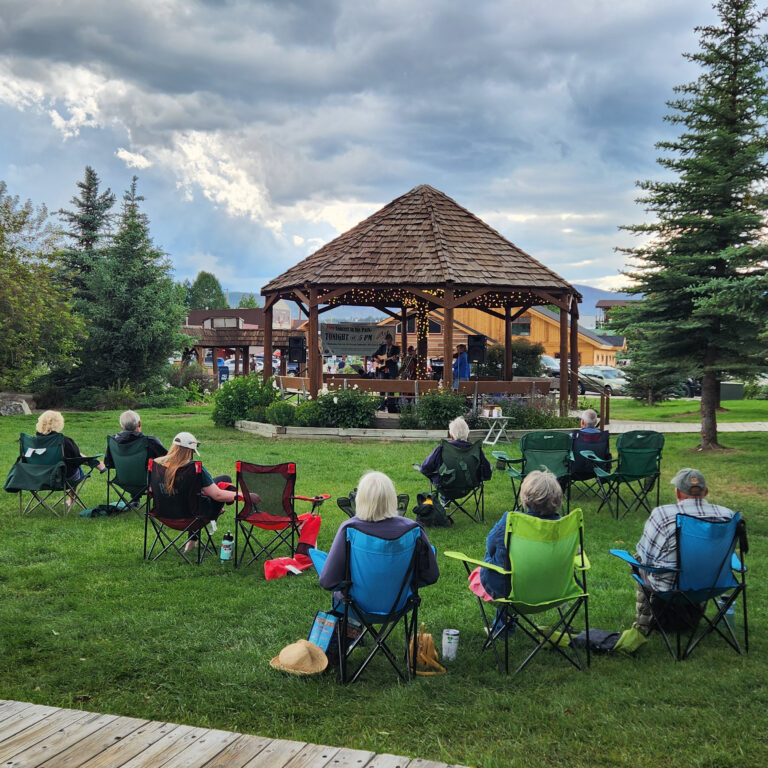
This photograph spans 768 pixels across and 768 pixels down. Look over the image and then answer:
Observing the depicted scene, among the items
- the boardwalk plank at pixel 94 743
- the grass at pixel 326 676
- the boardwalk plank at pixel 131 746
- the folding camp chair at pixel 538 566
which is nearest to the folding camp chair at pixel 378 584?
the grass at pixel 326 676

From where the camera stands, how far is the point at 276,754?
3336 mm

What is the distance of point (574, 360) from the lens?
20672mm

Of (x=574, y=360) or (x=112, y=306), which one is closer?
(x=574, y=360)

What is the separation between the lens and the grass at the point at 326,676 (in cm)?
366

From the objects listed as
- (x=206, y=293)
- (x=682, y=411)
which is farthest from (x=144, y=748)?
(x=206, y=293)

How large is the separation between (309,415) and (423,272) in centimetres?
434

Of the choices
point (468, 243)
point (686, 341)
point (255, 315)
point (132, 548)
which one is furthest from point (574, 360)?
point (255, 315)

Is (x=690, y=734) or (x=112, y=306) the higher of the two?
(x=112, y=306)

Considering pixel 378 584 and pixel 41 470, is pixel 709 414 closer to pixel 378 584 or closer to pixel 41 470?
pixel 41 470

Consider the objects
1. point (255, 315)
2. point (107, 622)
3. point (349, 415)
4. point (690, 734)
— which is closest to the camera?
point (690, 734)

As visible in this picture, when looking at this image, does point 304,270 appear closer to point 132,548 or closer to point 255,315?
point 132,548

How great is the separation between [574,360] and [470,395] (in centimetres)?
466

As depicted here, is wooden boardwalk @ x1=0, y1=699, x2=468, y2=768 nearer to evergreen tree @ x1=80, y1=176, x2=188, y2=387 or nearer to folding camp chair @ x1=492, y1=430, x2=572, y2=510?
folding camp chair @ x1=492, y1=430, x2=572, y2=510

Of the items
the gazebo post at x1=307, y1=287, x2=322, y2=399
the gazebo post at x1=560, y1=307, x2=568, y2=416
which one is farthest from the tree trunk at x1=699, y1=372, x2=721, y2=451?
the gazebo post at x1=307, y1=287, x2=322, y2=399
